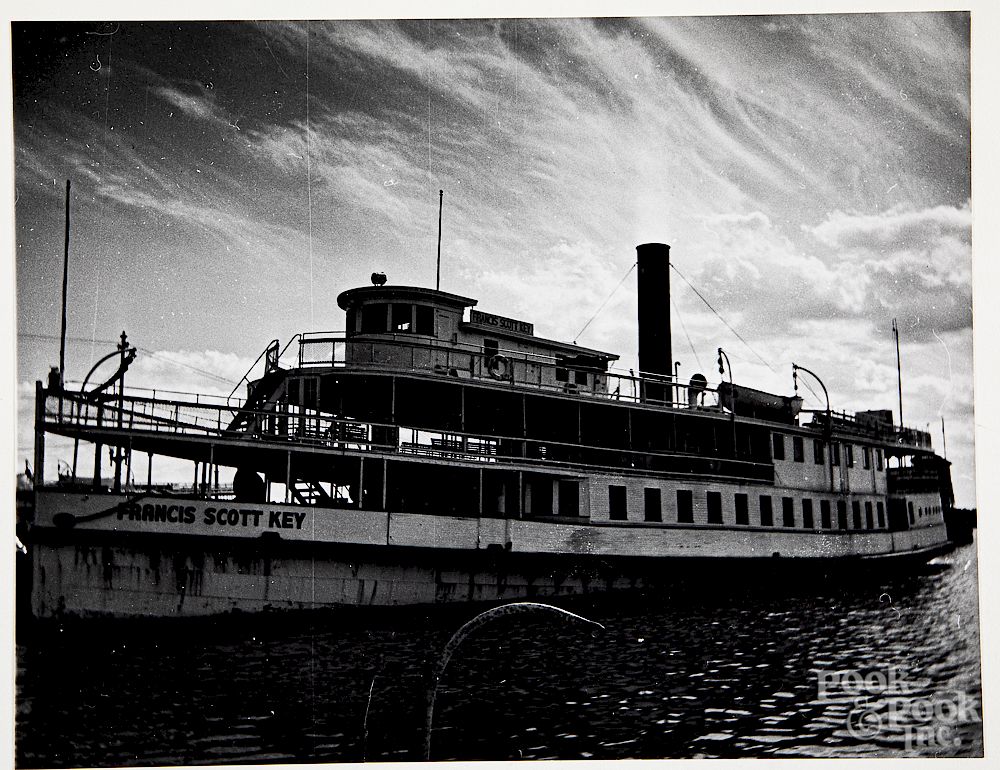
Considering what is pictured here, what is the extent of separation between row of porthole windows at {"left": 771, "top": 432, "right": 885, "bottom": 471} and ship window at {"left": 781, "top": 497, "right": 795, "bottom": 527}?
888 millimetres

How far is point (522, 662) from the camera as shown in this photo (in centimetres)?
945

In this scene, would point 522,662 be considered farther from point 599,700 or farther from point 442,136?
point 442,136

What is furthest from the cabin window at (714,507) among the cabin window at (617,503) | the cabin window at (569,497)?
the cabin window at (569,497)

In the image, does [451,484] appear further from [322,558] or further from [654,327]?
[654,327]

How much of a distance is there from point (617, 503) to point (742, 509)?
3.01 meters

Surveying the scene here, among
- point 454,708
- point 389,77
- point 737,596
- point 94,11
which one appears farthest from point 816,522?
point 94,11

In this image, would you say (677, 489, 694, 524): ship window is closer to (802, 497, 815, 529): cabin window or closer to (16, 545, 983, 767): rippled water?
(802, 497, 815, 529): cabin window

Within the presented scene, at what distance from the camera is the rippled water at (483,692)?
291 inches

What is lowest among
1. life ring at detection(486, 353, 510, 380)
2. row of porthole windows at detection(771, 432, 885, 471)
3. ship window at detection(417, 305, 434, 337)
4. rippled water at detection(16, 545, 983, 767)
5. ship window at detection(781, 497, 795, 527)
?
rippled water at detection(16, 545, 983, 767)

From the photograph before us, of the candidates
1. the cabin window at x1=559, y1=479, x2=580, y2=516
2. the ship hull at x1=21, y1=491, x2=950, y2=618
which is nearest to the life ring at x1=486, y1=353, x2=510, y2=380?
the cabin window at x1=559, y1=479, x2=580, y2=516

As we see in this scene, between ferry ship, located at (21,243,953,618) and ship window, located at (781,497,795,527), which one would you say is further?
ship window, located at (781,497,795,527)

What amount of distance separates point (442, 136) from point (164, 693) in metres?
6.85

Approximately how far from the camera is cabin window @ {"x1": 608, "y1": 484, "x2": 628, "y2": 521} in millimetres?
14188

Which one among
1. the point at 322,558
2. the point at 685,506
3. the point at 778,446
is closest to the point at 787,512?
the point at 778,446
